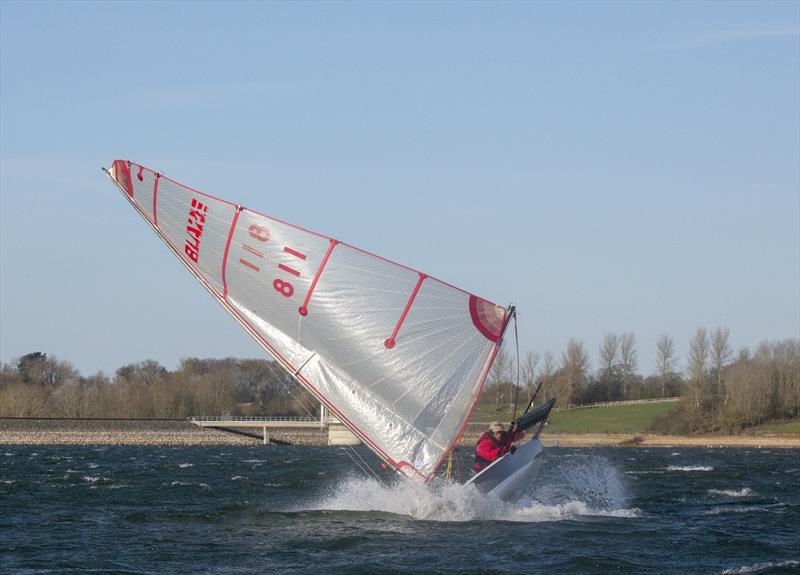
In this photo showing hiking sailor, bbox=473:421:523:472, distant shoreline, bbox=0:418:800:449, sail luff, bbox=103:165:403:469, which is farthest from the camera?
distant shoreline, bbox=0:418:800:449

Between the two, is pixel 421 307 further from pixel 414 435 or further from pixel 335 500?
pixel 335 500

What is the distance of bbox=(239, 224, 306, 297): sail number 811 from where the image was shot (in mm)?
24891

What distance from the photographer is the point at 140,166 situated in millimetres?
25922

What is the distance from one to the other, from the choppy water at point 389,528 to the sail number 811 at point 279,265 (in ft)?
17.1

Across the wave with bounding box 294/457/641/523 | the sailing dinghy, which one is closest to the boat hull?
the sailing dinghy

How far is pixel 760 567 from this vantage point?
20.2 metres

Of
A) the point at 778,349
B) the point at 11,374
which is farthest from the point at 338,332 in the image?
the point at 11,374

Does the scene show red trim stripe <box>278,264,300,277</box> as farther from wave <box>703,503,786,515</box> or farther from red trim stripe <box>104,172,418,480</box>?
wave <box>703,503,786,515</box>

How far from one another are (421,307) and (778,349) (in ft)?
336

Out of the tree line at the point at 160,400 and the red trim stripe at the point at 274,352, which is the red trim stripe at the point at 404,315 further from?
the tree line at the point at 160,400

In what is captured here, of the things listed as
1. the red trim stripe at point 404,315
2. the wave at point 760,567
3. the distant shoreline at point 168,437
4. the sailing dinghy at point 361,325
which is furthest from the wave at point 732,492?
the distant shoreline at point 168,437

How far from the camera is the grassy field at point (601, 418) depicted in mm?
99312

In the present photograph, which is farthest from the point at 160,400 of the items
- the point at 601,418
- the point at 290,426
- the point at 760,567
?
the point at 760,567

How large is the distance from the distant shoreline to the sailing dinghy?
64365mm
